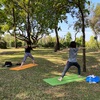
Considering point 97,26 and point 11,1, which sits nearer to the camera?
point 11,1

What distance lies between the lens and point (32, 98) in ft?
17.3

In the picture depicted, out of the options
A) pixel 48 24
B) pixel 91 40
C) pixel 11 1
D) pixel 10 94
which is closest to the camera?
pixel 10 94

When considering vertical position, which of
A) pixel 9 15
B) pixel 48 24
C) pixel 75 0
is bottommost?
pixel 48 24

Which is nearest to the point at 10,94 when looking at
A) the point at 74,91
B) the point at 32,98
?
the point at 32,98

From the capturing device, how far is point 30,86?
6492 mm

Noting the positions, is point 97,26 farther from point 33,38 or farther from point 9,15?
point 9,15

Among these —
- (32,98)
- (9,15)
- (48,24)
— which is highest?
(9,15)

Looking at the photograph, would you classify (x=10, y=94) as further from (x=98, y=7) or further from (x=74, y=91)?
(x=98, y=7)

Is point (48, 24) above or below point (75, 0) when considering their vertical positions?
below

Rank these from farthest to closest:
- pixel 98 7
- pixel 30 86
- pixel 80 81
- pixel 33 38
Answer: pixel 33 38, pixel 98 7, pixel 80 81, pixel 30 86

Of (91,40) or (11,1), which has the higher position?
(11,1)

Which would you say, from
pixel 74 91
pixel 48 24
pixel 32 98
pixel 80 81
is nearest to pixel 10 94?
pixel 32 98

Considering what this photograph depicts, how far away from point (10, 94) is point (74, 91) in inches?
81.4

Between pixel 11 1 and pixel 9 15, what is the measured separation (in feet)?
25.1
